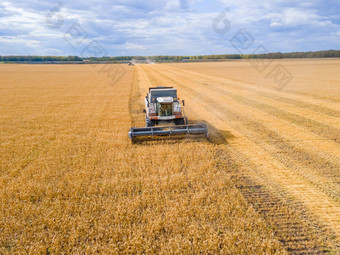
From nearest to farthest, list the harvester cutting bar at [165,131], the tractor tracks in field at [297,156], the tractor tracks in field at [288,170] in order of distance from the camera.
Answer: the tractor tracks in field at [288,170]
the tractor tracks in field at [297,156]
the harvester cutting bar at [165,131]

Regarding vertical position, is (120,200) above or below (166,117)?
below

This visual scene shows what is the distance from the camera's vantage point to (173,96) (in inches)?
509

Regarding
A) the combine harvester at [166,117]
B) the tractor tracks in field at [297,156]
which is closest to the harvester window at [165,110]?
the combine harvester at [166,117]

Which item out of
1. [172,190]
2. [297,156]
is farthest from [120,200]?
[297,156]

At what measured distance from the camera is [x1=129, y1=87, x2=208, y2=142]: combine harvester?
11391mm

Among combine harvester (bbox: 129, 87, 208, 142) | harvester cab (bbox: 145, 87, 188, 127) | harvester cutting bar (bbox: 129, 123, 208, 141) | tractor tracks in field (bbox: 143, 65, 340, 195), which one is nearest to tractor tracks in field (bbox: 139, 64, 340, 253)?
tractor tracks in field (bbox: 143, 65, 340, 195)

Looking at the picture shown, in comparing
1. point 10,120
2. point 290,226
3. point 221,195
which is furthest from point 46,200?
point 10,120

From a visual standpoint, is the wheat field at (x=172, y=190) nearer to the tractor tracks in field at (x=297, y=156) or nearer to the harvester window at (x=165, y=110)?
the tractor tracks in field at (x=297, y=156)

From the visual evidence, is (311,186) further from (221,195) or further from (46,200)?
(46,200)

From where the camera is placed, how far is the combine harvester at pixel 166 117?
11.4 m

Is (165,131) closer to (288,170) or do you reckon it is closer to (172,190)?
(172,190)

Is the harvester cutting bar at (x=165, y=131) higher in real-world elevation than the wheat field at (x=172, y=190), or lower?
higher

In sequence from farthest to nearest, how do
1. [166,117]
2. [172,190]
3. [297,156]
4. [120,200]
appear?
1. [166,117]
2. [297,156]
3. [172,190]
4. [120,200]

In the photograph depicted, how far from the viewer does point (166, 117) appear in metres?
12.2
